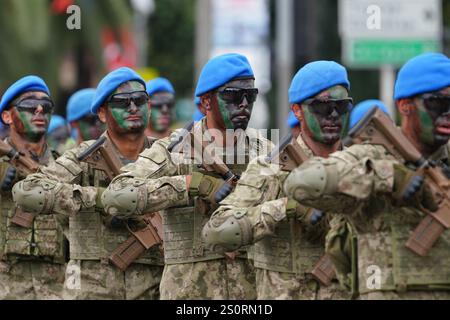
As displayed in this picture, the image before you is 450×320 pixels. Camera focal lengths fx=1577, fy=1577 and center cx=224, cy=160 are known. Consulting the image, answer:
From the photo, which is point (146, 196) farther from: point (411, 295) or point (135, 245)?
point (411, 295)

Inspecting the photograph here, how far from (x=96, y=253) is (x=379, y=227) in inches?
142

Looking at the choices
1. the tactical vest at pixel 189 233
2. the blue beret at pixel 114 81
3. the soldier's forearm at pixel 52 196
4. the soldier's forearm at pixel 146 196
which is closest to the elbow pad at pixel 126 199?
the soldier's forearm at pixel 146 196

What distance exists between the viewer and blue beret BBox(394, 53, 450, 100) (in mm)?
9062

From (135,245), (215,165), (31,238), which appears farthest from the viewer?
(31,238)

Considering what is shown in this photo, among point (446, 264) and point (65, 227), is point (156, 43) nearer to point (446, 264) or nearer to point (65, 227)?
point (65, 227)

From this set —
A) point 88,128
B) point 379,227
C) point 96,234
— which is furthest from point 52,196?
point 88,128

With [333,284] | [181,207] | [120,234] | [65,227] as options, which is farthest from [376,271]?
[65,227]

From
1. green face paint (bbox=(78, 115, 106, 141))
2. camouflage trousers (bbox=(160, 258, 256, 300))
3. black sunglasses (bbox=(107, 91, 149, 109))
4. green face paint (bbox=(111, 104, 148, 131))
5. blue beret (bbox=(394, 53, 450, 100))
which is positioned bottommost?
camouflage trousers (bbox=(160, 258, 256, 300))

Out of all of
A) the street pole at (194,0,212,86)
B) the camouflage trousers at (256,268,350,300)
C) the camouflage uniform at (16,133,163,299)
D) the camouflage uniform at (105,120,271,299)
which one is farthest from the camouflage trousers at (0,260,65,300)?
the street pole at (194,0,212,86)

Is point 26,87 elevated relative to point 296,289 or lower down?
elevated

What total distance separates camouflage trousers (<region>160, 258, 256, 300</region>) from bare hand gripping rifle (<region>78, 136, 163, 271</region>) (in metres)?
0.73

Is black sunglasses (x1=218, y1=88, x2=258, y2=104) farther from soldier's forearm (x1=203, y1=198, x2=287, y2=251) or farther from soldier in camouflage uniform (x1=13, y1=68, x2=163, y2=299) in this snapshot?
soldier's forearm (x1=203, y1=198, x2=287, y2=251)

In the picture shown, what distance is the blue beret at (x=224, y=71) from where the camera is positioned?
36.5 ft

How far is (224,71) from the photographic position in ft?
36.5
